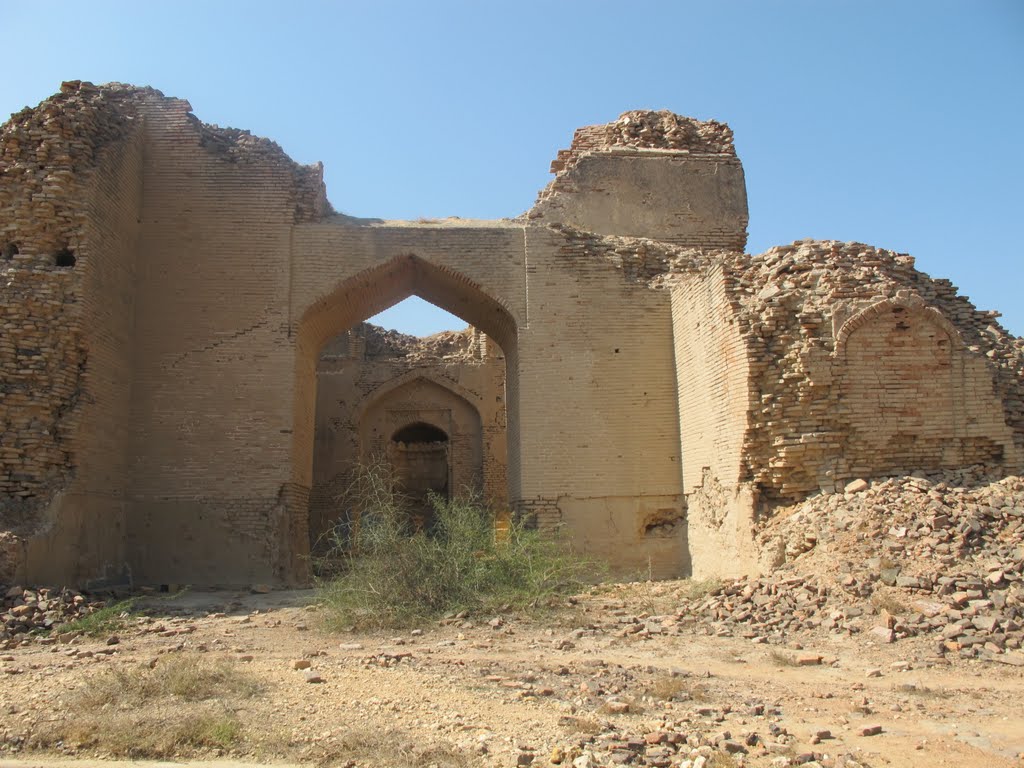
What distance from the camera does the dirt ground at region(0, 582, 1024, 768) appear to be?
166 inches

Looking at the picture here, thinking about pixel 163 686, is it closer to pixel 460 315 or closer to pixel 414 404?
pixel 460 315

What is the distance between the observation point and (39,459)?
31.7 feet

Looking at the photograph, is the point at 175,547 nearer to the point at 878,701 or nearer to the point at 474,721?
the point at 474,721

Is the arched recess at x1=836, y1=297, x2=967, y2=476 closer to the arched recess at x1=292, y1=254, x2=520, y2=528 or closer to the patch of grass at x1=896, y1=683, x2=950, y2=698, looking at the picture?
the patch of grass at x1=896, y1=683, x2=950, y2=698

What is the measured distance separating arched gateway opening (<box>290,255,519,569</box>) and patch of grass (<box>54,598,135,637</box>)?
3757 millimetres

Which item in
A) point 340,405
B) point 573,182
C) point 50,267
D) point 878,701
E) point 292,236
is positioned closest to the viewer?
point 878,701

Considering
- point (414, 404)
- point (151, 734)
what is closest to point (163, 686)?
point (151, 734)

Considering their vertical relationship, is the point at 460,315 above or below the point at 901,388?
above

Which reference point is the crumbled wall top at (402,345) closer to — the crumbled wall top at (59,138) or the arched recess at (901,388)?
the crumbled wall top at (59,138)

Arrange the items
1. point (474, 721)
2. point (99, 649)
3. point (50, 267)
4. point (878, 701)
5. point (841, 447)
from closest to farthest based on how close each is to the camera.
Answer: point (474, 721) < point (878, 701) < point (99, 649) < point (841, 447) < point (50, 267)

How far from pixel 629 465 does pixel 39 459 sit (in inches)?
283

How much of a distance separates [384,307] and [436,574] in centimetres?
666

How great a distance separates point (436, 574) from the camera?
27.9 feet

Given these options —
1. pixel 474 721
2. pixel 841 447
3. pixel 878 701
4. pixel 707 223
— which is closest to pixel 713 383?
pixel 841 447
